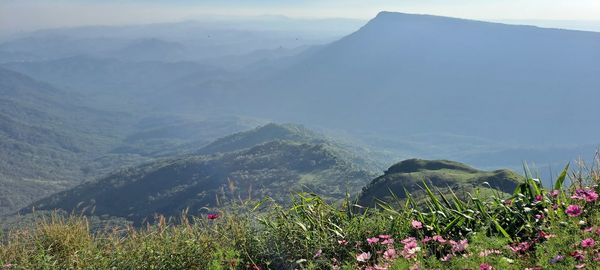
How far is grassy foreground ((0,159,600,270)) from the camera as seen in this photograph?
621 cm

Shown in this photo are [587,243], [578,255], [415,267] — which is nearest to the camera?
[578,255]

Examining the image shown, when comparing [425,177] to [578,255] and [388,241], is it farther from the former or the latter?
[578,255]

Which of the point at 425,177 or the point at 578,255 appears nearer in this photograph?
the point at 578,255

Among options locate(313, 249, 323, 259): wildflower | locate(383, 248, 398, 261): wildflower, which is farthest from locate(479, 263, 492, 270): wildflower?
locate(313, 249, 323, 259): wildflower

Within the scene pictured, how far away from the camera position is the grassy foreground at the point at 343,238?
6207 mm

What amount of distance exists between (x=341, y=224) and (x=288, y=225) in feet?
2.77

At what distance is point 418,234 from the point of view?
7.48 m

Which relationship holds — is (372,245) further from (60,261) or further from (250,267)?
(60,261)

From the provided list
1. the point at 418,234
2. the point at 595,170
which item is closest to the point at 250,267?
the point at 418,234

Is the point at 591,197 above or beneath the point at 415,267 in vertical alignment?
above

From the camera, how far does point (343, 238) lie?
738 centimetres

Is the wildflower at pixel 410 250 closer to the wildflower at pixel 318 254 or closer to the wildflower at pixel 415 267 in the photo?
the wildflower at pixel 415 267

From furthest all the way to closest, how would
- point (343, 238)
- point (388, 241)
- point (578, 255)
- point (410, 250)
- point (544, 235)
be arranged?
point (343, 238) → point (388, 241) → point (544, 235) → point (410, 250) → point (578, 255)

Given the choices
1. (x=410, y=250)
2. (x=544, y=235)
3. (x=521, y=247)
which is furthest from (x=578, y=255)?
(x=410, y=250)
